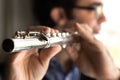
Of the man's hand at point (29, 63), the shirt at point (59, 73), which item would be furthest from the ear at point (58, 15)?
the man's hand at point (29, 63)

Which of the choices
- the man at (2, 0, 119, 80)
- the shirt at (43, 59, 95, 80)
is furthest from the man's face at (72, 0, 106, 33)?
the shirt at (43, 59, 95, 80)

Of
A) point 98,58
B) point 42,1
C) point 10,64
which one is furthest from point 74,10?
point 10,64

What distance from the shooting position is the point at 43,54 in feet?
2.66

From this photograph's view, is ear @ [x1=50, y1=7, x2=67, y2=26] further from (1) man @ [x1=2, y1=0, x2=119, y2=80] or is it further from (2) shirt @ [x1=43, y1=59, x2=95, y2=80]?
(2) shirt @ [x1=43, y1=59, x2=95, y2=80]

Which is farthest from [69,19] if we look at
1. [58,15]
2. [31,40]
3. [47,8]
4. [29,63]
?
[31,40]

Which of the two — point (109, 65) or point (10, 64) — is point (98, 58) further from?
point (10, 64)

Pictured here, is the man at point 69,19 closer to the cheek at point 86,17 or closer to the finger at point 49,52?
the cheek at point 86,17

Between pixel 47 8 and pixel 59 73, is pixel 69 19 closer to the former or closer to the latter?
pixel 47 8

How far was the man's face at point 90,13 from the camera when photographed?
4.85ft

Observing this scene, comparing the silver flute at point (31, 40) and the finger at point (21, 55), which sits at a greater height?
the silver flute at point (31, 40)

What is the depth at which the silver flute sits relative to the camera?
0.51m

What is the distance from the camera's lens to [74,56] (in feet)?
4.18

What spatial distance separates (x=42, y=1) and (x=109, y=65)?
712 mm

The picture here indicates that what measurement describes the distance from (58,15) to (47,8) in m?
0.10
